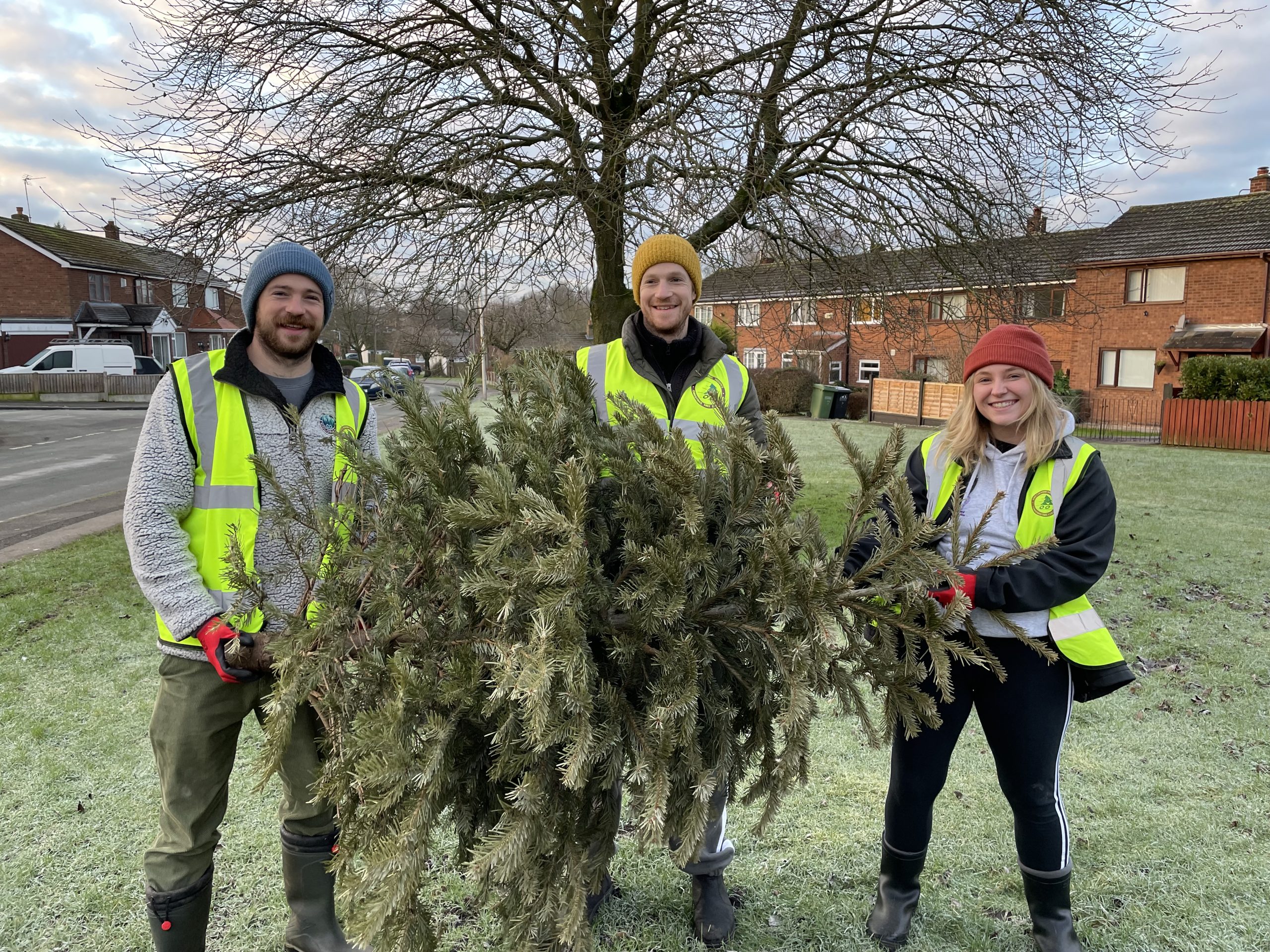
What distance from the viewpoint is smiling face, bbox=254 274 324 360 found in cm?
268

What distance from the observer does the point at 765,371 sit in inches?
1201

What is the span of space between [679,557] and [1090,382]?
33.3 metres

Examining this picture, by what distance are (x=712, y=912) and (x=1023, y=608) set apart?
1613 millimetres

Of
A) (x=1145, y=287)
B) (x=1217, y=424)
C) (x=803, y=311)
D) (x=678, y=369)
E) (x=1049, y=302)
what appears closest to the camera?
(x=678, y=369)

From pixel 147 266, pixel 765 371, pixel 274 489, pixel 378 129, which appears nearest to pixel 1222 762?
pixel 274 489

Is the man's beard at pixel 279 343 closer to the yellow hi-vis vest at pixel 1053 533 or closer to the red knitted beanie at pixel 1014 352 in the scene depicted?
the red knitted beanie at pixel 1014 352

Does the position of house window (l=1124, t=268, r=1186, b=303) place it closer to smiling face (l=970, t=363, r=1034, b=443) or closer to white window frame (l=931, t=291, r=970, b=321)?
white window frame (l=931, t=291, r=970, b=321)

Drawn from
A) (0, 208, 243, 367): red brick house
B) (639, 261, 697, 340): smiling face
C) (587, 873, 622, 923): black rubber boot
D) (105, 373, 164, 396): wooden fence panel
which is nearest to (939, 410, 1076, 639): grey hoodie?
(639, 261, 697, 340): smiling face

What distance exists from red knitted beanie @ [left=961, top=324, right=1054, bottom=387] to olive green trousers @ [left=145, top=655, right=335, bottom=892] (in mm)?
2617

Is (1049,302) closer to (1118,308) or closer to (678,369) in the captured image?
(1118,308)

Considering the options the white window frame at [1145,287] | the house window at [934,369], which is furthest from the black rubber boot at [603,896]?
the white window frame at [1145,287]

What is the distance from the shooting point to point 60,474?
14852 millimetres

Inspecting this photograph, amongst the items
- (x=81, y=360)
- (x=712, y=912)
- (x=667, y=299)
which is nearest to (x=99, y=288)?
(x=81, y=360)

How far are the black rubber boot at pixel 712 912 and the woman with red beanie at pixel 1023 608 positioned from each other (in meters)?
0.56
